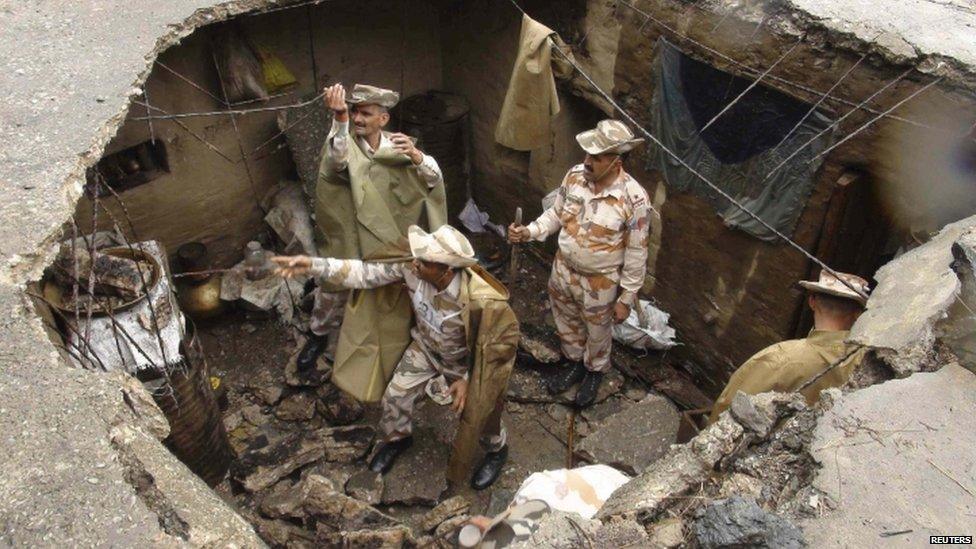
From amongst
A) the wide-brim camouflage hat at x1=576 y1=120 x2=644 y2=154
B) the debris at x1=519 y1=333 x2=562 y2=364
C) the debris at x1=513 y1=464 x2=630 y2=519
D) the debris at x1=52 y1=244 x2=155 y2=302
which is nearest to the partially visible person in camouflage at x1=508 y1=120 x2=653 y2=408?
the wide-brim camouflage hat at x1=576 y1=120 x2=644 y2=154

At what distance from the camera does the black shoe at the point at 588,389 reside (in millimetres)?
5977

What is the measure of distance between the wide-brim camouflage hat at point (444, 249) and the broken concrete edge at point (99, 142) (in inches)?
67.0

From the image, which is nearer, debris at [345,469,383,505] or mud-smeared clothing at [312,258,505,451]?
mud-smeared clothing at [312,258,505,451]

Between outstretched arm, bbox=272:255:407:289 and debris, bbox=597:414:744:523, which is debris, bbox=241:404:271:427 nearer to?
outstretched arm, bbox=272:255:407:289

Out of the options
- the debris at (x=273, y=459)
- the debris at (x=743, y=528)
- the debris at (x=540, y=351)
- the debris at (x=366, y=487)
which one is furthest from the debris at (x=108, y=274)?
the debris at (x=743, y=528)

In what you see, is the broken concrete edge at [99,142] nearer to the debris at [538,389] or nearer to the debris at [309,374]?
the debris at [309,374]

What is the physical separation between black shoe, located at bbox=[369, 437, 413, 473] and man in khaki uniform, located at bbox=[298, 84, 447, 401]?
387 mm

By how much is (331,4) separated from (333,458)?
3820 mm

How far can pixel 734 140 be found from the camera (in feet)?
17.3

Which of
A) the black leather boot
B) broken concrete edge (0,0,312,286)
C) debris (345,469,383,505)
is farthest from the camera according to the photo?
the black leather boot

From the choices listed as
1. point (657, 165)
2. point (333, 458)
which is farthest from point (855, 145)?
point (333, 458)

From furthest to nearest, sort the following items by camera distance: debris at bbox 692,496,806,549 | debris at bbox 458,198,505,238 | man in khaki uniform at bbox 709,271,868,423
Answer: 1. debris at bbox 458,198,505,238
2. man in khaki uniform at bbox 709,271,868,423
3. debris at bbox 692,496,806,549

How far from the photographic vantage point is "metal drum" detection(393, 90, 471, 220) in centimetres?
723

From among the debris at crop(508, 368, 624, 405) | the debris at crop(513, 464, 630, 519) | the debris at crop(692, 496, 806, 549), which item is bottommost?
the debris at crop(508, 368, 624, 405)
